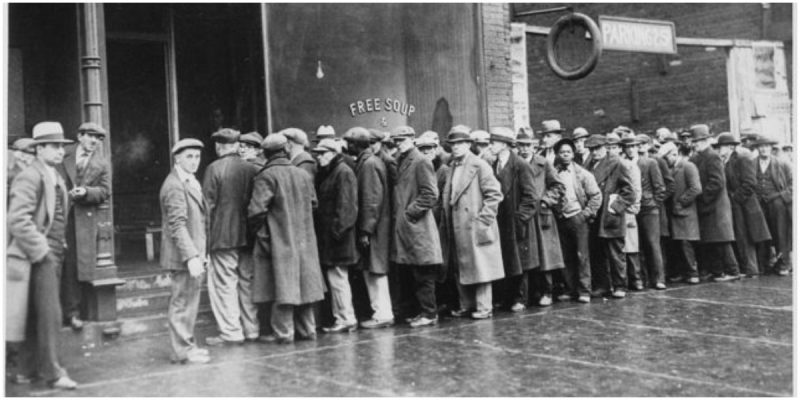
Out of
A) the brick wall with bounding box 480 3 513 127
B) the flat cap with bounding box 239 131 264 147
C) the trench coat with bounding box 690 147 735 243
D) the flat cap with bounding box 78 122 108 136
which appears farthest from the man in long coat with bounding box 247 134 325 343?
the trench coat with bounding box 690 147 735 243

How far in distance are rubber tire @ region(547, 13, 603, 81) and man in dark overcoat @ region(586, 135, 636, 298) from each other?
1474 mm

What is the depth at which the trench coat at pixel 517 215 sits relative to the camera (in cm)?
959

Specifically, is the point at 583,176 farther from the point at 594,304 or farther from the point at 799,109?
the point at 799,109

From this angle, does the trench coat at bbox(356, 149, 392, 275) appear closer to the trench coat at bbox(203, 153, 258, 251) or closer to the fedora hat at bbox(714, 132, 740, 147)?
the trench coat at bbox(203, 153, 258, 251)

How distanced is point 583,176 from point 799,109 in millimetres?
3262

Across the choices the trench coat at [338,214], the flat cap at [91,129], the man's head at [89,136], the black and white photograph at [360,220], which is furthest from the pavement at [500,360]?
the flat cap at [91,129]

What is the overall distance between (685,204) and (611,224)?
4.84 feet

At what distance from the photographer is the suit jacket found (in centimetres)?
720

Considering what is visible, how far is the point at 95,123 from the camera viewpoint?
835 centimetres

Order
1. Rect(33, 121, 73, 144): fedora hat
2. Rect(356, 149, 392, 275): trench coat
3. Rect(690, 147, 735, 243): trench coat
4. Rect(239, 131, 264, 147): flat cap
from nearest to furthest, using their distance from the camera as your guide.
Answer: Rect(33, 121, 73, 144): fedora hat, Rect(239, 131, 264, 147): flat cap, Rect(356, 149, 392, 275): trench coat, Rect(690, 147, 735, 243): trench coat

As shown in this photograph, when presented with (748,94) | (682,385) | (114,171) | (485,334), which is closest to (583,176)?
(485,334)

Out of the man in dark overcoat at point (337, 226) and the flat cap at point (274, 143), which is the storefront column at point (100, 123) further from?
the man in dark overcoat at point (337, 226)

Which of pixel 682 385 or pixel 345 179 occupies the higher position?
pixel 345 179

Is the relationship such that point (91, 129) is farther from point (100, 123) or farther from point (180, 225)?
point (180, 225)
